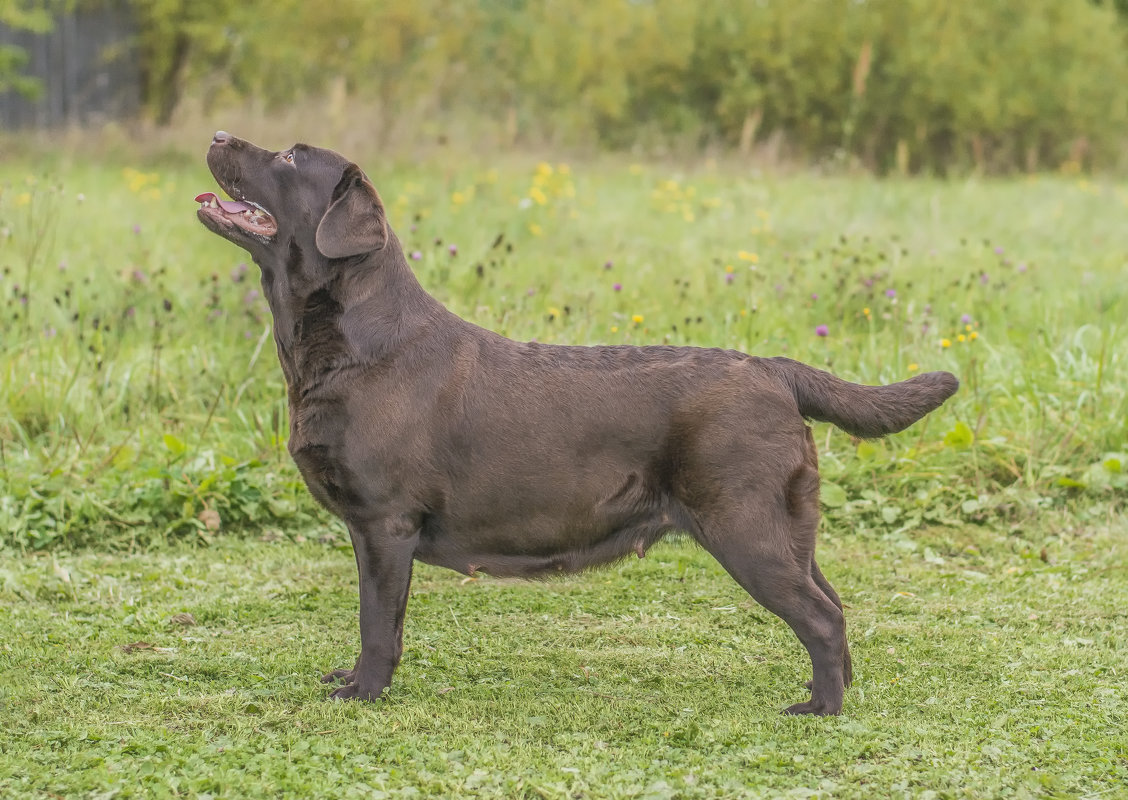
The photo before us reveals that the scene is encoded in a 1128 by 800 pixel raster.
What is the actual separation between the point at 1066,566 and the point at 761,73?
15714 mm

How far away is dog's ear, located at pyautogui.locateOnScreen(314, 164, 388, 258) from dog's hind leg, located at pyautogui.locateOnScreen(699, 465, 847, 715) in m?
1.31

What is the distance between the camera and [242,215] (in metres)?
3.81

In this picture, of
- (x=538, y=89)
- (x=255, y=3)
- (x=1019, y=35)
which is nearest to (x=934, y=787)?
(x=255, y=3)

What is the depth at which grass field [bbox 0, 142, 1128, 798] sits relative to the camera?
3234 mm

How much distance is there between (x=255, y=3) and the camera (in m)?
15.6

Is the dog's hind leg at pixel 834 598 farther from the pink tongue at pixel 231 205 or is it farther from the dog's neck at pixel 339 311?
the pink tongue at pixel 231 205

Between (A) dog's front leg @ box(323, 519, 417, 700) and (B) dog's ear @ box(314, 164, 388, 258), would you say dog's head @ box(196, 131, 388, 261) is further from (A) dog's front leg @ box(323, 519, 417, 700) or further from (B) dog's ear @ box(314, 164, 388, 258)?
(A) dog's front leg @ box(323, 519, 417, 700)

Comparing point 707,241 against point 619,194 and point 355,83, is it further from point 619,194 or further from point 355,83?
point 355,83

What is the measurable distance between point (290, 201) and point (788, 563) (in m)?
1.85

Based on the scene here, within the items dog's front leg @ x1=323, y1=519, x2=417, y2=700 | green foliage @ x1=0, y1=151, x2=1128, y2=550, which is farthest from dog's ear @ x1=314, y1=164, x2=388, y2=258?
green foliage @ x1=0, y1=151, x2=1128, y2=550

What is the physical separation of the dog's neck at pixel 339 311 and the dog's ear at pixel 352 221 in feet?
0.30

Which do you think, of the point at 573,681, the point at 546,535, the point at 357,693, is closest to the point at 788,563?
the point at 546,535

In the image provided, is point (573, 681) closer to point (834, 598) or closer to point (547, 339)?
point (834, 598)

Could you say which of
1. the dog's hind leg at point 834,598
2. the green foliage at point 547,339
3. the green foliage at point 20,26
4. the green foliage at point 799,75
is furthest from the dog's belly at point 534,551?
the green foliage at point 799,75
